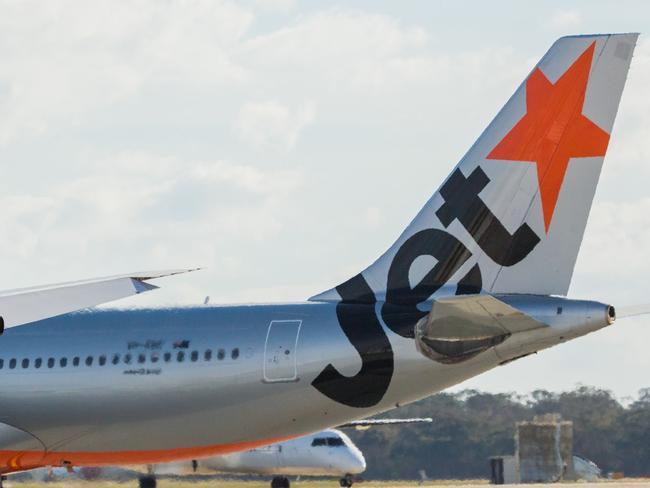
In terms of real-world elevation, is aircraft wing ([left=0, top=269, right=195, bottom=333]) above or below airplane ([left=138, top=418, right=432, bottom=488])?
below

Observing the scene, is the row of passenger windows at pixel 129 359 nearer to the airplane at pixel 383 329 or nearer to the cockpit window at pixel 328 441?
the airplane at pixel 383 329

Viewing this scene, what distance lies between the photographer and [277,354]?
27.6 meters

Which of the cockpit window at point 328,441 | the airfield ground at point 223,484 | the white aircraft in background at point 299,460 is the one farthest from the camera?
the cockpit window at point 328,441

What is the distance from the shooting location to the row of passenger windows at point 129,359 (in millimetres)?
28312

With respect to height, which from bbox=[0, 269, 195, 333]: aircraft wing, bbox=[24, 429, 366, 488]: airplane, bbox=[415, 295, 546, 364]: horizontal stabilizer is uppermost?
bbox=[24, 429, 366, 488]: airplane

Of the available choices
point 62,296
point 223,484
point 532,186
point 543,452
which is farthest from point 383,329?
point 543,452

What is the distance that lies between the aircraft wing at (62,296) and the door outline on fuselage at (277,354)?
7.87m

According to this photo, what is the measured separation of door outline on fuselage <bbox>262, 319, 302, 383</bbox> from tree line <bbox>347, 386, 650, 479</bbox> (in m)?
37.9

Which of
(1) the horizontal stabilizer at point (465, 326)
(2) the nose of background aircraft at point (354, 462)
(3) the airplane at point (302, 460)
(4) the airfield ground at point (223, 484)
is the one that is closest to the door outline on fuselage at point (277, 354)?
(1) the horizontal stabilizer at point (465, 326)

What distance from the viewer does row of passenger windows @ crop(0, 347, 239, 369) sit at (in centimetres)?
2831

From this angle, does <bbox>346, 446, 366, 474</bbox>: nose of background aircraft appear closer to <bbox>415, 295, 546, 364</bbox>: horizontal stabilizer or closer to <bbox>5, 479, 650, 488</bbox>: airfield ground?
<bbox>5, 479, 650, 488</bbox>: airfield ground

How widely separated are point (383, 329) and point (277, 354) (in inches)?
78.3

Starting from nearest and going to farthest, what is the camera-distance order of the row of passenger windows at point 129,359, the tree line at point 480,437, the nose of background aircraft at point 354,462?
the row of passenger windows at point 129,359 → the nose of background aircraft at point 354,462 → the tree line at point 480,437

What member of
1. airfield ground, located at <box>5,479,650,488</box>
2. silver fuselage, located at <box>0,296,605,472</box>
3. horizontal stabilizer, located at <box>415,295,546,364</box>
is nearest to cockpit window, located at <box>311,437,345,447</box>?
airfield ground, located at <box>5,479,650,488</box>
